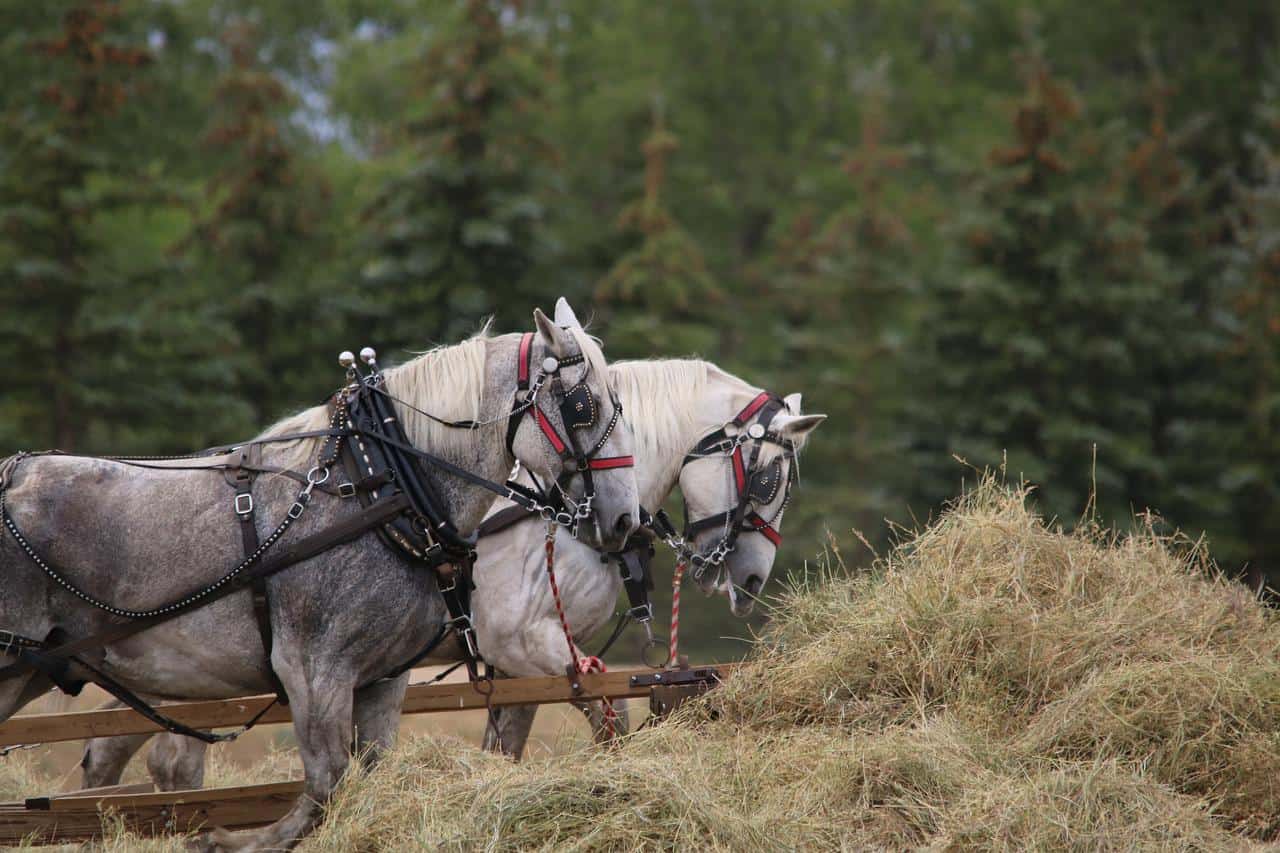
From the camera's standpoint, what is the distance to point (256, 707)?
4871 mm

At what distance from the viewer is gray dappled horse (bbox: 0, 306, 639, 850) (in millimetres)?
4109

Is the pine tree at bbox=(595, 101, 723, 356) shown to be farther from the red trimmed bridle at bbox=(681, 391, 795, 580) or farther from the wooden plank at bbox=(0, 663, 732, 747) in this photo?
the wooden plank at bbox=(0, 663, 732, 747)

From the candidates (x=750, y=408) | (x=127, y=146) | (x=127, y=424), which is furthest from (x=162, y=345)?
(x=750, y=408)

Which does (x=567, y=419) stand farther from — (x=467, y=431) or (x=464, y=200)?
(x=464, y=200)

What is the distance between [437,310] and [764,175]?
377 inches

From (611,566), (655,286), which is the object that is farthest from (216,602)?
(655,286)

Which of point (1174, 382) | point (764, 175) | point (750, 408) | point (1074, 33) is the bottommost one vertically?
point (1174, 382)

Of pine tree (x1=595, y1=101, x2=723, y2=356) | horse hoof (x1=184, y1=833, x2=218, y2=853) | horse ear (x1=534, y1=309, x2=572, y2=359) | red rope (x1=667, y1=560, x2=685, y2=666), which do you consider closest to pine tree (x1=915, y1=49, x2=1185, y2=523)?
pine tree (x1=595, y1=101, x2=723, y2=356)

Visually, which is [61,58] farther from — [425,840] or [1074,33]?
[1074,33]

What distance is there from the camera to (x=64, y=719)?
457cm

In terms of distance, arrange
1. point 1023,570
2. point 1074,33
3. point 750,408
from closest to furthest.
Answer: point 1023,570, point 750,408, point 1074,33

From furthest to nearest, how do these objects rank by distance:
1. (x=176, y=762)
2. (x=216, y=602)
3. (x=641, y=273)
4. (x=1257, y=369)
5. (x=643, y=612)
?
(x=641, y=273) < (x=1257, y=369) < (x=643, y=612) < (x=176, y=762) < (x=216, y=602)

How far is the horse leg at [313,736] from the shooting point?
13.5ft

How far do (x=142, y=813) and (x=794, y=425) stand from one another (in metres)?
3.25
